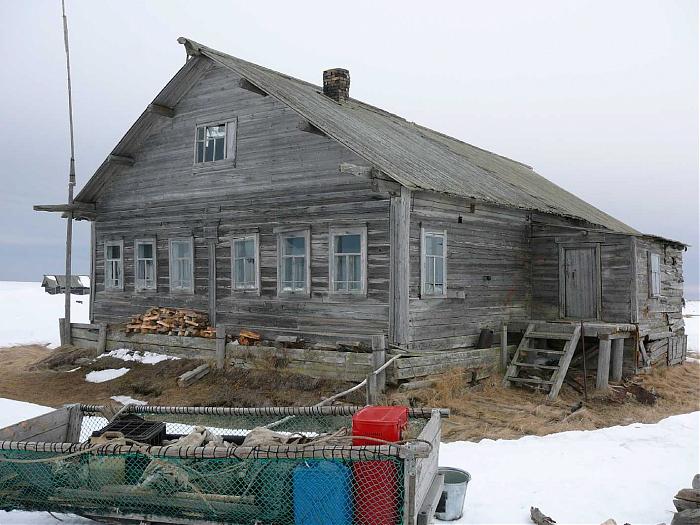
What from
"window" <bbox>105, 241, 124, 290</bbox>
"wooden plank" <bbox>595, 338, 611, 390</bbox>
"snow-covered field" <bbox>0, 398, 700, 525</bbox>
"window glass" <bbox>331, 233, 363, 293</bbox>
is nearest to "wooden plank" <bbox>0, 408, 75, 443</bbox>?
"snow-covered field" <bbox>0, 398, 700, 525</bbox>

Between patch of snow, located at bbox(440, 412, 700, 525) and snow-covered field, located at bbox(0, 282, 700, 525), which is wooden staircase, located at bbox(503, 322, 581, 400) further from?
patch of snow, located at bbox(440, 412, 700, 525)

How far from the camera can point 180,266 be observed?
1742cm

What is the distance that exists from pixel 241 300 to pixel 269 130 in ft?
13.9

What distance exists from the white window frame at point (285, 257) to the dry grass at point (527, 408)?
142 inches

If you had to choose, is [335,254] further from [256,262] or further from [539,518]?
[539,518]

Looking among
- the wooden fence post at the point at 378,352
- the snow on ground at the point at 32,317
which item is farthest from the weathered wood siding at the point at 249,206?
the snow on ground at the point at 32,317

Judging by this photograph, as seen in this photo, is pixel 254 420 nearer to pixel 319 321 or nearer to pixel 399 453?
pixel 399 453

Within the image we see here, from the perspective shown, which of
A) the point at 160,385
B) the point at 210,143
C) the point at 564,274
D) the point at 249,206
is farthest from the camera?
the point at 564,274

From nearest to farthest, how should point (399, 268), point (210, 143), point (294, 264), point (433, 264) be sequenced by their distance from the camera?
point (399, 268), point (433, 264), point (294, 264), point (210, 143)

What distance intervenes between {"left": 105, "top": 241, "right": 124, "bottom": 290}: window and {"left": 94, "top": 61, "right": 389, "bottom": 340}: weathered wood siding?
28cm

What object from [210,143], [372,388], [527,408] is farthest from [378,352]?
[210,143]

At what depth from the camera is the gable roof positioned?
43.7 feet

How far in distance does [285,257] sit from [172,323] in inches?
159

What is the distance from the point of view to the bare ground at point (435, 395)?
1146cm
